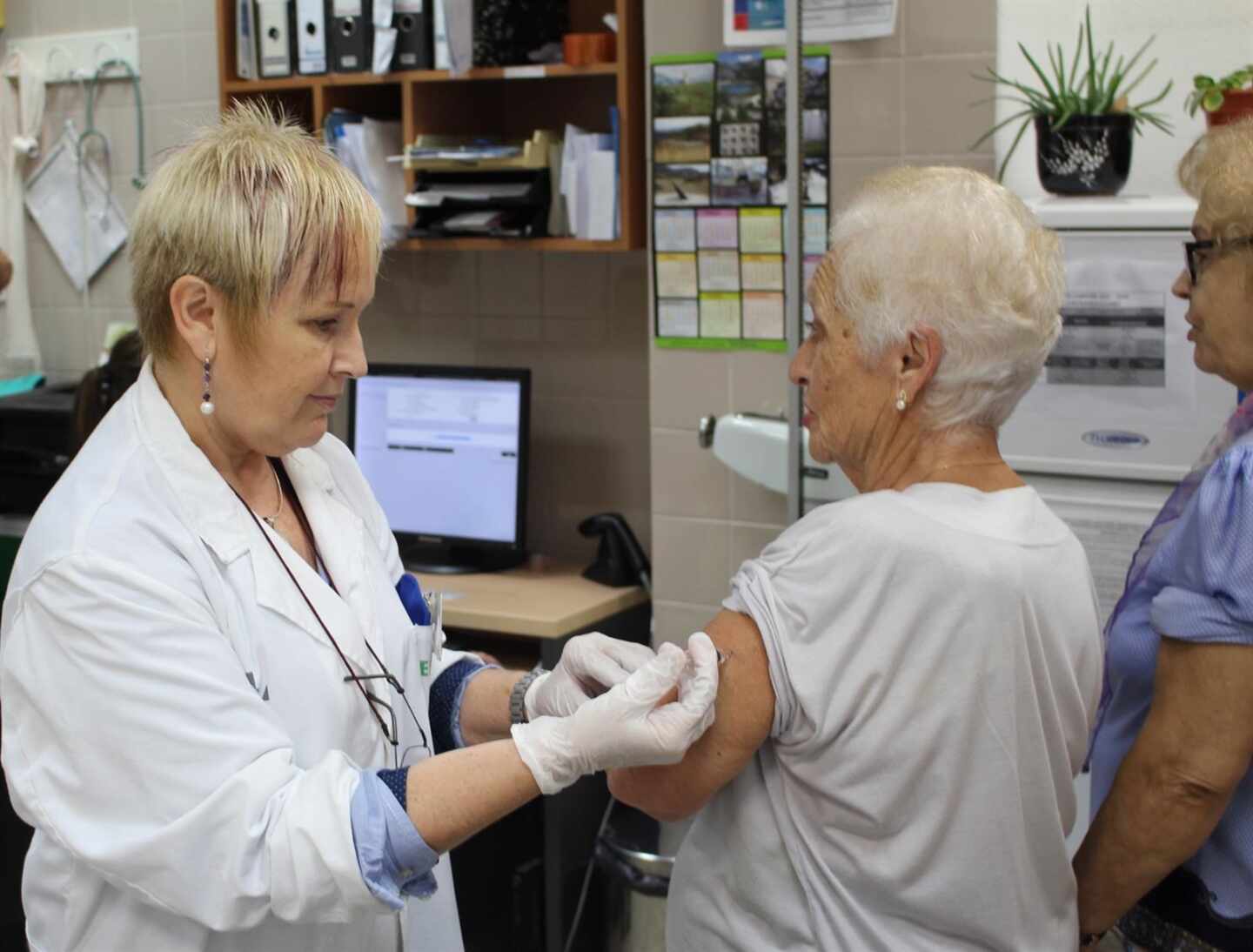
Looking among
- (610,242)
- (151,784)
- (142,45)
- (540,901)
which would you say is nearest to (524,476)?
(610,242)

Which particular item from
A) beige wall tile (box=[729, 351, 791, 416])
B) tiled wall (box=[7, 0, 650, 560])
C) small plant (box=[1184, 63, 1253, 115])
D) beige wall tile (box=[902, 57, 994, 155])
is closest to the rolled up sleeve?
small plant (box=[1184, 63, 1253, 115])

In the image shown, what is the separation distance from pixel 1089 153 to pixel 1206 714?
1.27 metres

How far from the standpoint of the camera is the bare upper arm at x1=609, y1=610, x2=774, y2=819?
1.34 m

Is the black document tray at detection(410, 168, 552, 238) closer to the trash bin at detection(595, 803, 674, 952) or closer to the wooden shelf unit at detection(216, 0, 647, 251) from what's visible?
the wooden shelf unit at detection(216, 0, 647, 251)

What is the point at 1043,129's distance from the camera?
242 cm

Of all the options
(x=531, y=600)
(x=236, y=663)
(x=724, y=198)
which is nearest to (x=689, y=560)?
(x=531, y=600)

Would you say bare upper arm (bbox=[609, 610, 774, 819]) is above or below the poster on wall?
below

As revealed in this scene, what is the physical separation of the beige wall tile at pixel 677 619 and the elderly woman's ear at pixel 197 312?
1.79 m

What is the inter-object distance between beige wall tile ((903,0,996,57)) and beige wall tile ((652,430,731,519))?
2.92ft

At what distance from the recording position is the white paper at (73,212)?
13.1 feet

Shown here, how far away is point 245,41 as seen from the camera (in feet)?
11.1

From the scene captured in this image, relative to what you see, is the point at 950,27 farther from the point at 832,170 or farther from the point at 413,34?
the point at 413,34

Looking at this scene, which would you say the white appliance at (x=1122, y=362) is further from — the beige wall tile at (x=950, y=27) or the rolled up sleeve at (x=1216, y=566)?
the rolled up sleeve at (x=1216, y=566)

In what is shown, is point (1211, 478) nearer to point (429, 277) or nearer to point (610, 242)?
point (610, 242)
